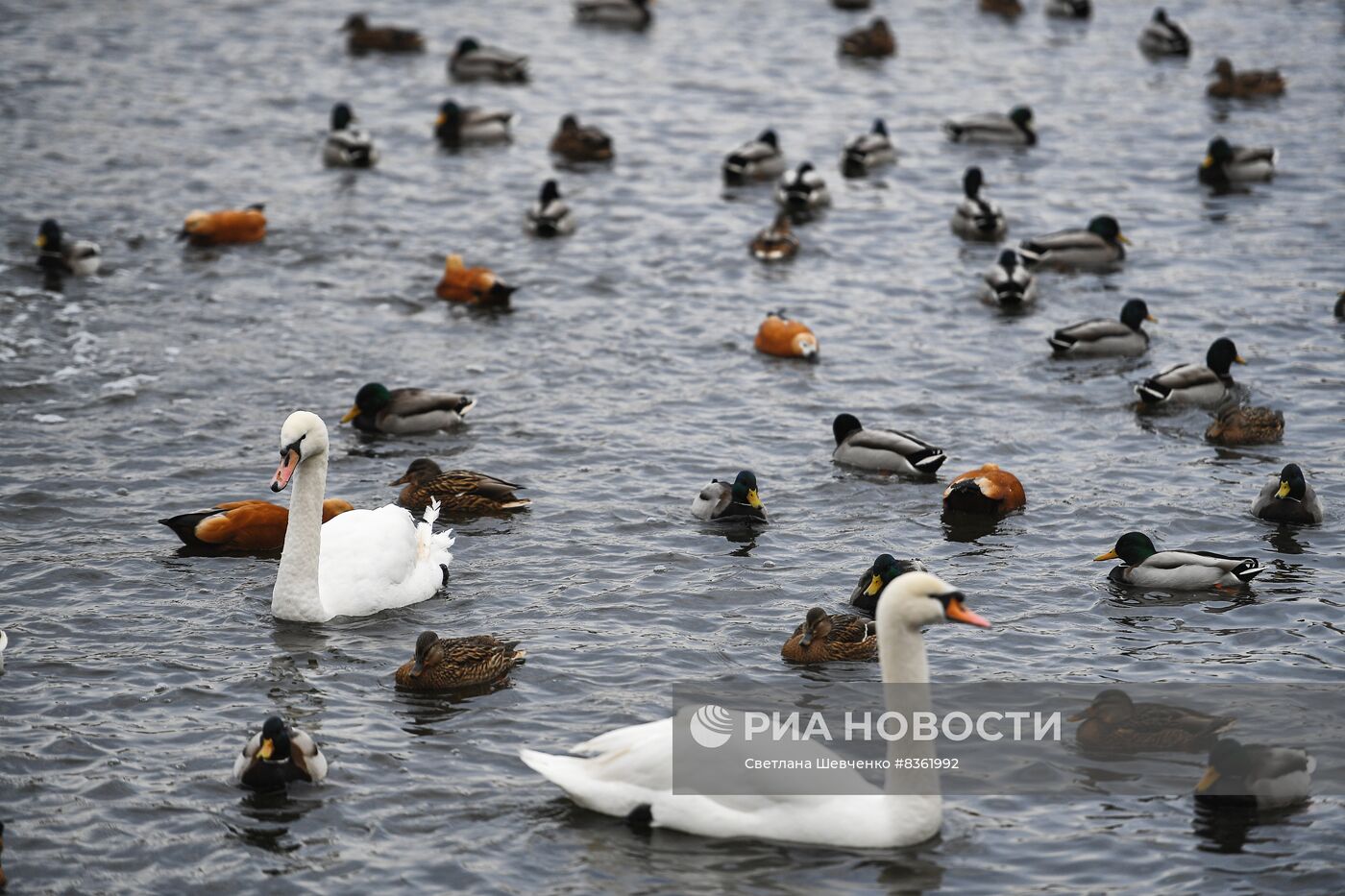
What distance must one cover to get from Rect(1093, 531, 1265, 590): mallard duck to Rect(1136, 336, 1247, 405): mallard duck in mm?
4475

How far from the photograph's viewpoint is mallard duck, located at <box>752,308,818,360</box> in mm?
19297

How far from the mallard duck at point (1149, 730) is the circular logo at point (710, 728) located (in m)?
2.69

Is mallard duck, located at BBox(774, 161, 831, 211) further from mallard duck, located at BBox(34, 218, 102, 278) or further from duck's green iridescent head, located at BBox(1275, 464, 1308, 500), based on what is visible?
duck's green iridescent head, located at BBox(1275, 464, 1308, 500)

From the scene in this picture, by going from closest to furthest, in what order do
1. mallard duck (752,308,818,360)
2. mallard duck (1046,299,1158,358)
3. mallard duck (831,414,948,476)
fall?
mallard duck (831,414,948,476)
mallard duck (752,308,818,360)
mallard duck (1046,299,1158,358)

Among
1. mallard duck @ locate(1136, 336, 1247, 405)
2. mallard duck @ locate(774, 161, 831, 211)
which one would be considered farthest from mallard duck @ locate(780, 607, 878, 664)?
mallard duck @ locate(774, 161, 831, 211)

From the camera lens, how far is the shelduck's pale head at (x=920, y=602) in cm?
978

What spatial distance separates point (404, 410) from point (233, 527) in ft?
10.8

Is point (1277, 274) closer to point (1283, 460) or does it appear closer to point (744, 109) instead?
point (1283, 460)

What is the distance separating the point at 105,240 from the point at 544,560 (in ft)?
37.3

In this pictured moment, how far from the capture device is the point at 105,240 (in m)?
23.0

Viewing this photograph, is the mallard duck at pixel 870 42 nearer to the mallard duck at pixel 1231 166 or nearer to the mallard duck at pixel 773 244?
the mallard duck at pixel 1231 166

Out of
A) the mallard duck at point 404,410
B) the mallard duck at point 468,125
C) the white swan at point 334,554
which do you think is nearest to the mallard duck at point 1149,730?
the white swan at point 334,554

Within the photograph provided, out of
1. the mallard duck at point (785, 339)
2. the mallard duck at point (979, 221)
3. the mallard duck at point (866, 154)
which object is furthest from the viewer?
the mallard duck at point (866, 154)

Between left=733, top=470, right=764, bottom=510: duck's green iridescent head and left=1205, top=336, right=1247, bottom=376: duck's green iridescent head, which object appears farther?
left=1205, top=336, right=1247, bottom=376: duck's green iridescent head
